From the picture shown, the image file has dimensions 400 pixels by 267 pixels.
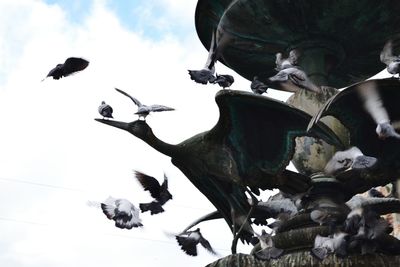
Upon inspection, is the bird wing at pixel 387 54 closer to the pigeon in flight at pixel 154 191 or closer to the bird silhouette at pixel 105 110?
the pigeon in flight at pixel 154 191

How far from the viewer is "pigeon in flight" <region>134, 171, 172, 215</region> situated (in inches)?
273

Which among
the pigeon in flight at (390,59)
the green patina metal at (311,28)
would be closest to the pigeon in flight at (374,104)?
the pigeon in flight at (390,59)

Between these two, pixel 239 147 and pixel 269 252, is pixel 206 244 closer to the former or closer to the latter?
pixel 239 147

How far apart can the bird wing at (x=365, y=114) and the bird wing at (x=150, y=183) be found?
176 centimetres

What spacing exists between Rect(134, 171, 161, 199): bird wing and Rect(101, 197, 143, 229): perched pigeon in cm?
30

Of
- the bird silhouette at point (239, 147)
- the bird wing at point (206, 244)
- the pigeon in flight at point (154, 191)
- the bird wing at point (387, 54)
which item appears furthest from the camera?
the bird wing at point (387, 54)

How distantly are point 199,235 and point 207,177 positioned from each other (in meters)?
0.56

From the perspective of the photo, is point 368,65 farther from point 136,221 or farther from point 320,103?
point 136,221

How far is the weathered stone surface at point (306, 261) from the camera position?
5.68 metres

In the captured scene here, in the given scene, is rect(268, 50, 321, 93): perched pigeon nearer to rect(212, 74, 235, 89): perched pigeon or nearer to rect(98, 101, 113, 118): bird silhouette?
rect(212, 74, 235, 89): perched pigeon

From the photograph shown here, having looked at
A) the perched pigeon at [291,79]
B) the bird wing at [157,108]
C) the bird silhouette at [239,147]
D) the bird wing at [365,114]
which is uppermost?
the perched pigeon at [291,79]

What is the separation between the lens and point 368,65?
8.23 metres

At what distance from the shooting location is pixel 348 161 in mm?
6266

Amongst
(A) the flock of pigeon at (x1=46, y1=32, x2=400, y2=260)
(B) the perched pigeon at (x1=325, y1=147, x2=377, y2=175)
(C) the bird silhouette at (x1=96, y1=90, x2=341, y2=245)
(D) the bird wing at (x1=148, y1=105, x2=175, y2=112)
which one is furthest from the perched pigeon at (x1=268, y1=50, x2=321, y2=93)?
(D) the bird wing at (x1=148, y1=105, x2=175, y2=112)
